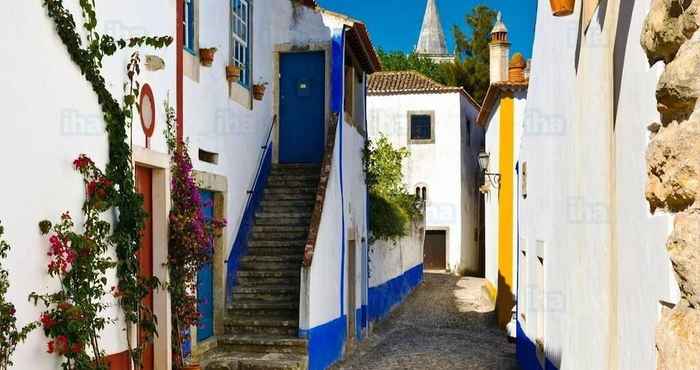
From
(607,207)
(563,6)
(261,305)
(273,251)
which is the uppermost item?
(563,6)

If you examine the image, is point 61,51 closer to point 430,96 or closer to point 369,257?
point 369,257

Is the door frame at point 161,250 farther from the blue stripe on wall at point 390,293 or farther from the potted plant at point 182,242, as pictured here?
the blue stripe on wall at point 390,293

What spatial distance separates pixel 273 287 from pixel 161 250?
10.8 ft

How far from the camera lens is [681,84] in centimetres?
216

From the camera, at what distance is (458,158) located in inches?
1145

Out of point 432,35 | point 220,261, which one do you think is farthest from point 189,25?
point 432,35

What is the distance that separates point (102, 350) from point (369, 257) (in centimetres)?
1104

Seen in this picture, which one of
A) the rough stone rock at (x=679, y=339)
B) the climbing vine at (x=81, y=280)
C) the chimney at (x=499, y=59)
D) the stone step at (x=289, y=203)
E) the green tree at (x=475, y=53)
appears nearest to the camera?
the rough stone rock at (x=679, y=339)

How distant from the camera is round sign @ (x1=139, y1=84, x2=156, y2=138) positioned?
23.8 ft

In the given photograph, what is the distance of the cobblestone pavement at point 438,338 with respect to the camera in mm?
11668

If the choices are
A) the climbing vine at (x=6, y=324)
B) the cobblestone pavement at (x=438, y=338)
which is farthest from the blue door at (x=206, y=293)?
the climbing vine at (x=6, y=324)

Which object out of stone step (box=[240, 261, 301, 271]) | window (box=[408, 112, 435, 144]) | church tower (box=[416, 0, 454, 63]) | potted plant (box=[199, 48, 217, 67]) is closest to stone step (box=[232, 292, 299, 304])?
stone step (box=[240, 261, 301, 271])

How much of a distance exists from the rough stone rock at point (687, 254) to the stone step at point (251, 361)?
7282mm

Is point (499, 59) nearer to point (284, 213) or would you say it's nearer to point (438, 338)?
point (438, 338)
